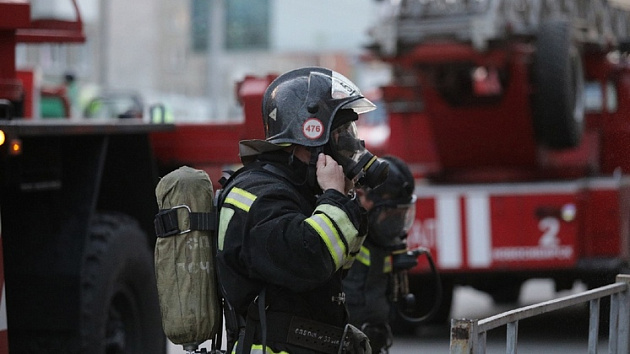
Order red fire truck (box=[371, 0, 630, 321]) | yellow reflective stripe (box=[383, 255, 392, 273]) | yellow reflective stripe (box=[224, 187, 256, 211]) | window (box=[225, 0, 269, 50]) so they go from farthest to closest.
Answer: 1. window (box=[225, 0, 269, 50])
2. red fire truck (box=[371, 0, 630, 321])
3. yellow reflective stripe (box=[383, 255, 392, 273])
4. yellow reflective stripe (box=[224, 187, 256, 211])

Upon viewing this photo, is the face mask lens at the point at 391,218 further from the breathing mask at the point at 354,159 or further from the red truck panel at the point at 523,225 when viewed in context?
the red truck panel at the point at 523,225

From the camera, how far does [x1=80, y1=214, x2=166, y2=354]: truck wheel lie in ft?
18.0

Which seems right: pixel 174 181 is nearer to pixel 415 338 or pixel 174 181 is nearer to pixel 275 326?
pixel 275 326

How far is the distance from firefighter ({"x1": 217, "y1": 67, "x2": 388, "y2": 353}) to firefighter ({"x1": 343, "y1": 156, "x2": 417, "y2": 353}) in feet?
4.28

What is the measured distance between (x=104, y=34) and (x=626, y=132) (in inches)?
869

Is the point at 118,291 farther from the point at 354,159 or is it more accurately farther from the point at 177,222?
the point at 354,159

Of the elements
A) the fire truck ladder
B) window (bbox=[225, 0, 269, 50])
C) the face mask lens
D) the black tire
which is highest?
window (bbox=[225, 0, 269, 50])

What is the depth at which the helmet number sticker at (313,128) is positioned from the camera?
367 cm

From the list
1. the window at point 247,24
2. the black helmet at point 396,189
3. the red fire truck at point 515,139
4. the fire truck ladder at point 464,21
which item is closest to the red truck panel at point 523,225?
the red fire truck at point 515,139

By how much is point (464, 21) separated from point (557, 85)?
2.65 feet

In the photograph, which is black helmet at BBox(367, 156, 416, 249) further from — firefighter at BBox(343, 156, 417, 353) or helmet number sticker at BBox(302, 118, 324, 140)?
helmet number sticker at BBox(302, 118, 324, 140)

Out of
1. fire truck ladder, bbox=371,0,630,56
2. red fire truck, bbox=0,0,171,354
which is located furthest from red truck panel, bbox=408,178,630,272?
red fire truck, bbox=0,0,171,354

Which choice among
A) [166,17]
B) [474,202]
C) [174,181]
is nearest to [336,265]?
[174,181]

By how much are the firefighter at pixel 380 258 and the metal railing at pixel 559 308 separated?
0.98 m
